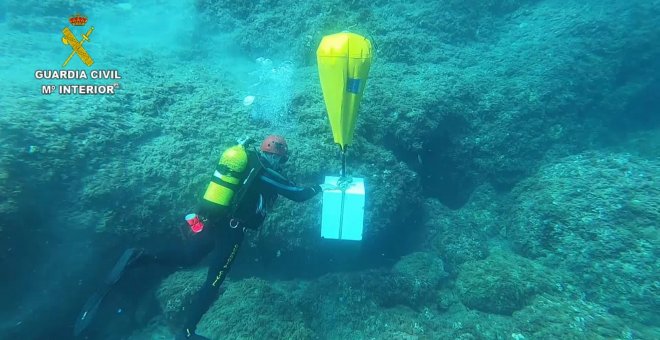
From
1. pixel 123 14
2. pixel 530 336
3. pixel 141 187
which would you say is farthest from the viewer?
pixel 123 14

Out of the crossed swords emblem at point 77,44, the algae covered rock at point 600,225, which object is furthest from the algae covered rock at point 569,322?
the crossed swords emblem at point 77,44

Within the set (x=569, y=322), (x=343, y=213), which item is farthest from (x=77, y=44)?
(x=569, y=322)

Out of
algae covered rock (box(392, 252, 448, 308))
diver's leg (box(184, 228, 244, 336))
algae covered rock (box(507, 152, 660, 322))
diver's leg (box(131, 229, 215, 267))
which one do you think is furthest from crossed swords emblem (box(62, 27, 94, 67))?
algae covered rock (box(507, 152, 660, 322))

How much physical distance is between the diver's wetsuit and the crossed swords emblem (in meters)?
5.60

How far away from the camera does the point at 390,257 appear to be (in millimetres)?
5676

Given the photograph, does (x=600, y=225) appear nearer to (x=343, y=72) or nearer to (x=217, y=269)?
(x=343, y=72)

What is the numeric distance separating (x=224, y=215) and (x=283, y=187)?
2.23 ft

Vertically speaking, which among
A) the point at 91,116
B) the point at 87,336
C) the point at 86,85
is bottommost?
the point at 87,336

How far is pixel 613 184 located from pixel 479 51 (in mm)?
4111

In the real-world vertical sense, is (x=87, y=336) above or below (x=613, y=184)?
below

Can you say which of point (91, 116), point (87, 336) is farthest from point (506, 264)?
point (91, 116)

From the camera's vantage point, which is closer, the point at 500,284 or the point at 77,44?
the point at 500,284

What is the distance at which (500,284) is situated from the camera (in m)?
4.34

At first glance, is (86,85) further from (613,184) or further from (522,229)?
(613,184)
